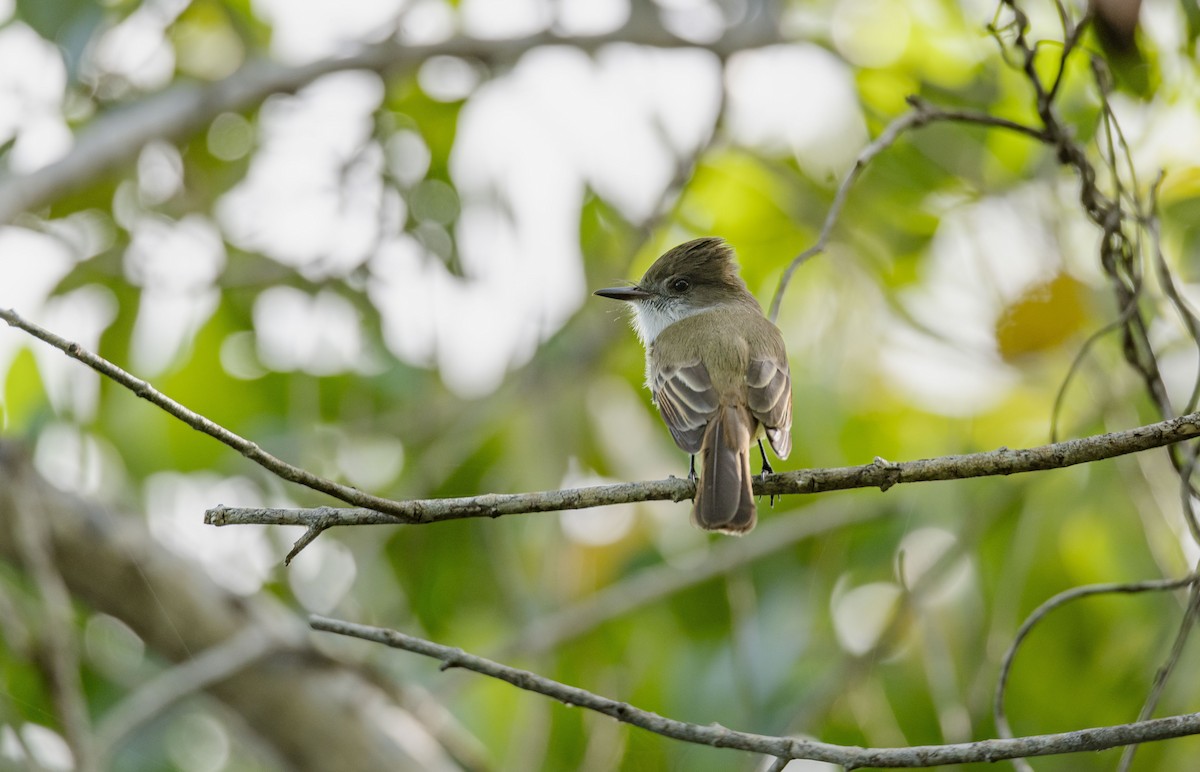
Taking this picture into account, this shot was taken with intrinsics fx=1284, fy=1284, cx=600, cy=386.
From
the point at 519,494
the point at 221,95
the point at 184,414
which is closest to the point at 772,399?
the point at 519,494

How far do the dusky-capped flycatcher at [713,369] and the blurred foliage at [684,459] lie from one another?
1.42ft

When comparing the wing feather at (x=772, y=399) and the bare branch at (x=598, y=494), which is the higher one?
the bare branch at (x=598, y=494)

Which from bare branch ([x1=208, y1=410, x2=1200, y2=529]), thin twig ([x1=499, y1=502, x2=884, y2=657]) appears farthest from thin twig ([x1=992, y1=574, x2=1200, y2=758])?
thin twig ([x1=499, y1=502, x2=884, y2=657])

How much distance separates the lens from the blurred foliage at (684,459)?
414 centimetres

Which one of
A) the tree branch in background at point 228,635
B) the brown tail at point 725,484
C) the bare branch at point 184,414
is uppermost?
the bare branch at point 184,414

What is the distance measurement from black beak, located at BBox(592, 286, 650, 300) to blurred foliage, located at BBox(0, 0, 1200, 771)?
497 mm

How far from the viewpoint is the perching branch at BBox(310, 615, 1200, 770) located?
1.71 m

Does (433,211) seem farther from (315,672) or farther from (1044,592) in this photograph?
(1044,592)

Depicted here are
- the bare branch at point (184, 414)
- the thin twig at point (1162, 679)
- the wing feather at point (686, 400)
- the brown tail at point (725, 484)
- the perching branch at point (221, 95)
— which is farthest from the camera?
the perching branch at point (221, 95)

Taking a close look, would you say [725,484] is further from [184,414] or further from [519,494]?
[184,414]

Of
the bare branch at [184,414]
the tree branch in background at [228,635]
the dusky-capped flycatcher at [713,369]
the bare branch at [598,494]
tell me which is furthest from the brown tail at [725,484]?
the tree branch in background at [228,635]

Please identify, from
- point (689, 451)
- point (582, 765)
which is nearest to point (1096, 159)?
point (689, 451)

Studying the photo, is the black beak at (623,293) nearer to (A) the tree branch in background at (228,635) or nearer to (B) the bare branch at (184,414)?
(A) the tree branch in background at (228,635)

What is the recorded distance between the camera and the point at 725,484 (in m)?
2.90
